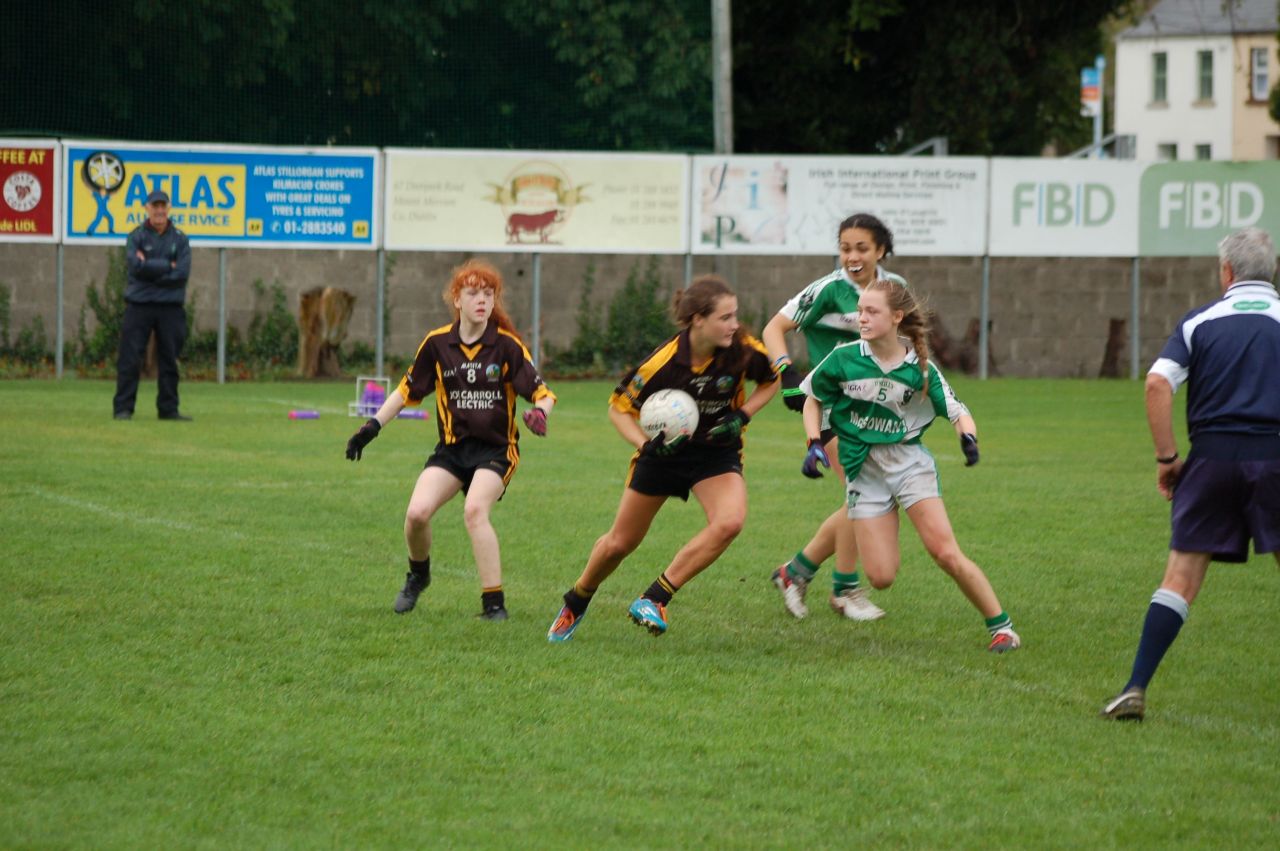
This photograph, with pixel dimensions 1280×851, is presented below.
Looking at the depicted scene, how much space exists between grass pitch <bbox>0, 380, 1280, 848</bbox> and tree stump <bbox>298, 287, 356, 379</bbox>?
12.3 meters

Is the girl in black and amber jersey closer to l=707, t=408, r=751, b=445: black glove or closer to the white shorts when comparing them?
l=707, t=408, r=751, b=445: black glove

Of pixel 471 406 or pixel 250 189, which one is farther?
pixel 250 189

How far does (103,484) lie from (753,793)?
803 cm

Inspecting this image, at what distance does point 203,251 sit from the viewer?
25703mm

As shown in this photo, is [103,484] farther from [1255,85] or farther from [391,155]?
[1255,85]

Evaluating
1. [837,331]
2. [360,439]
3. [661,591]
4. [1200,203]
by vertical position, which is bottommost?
[661,591]

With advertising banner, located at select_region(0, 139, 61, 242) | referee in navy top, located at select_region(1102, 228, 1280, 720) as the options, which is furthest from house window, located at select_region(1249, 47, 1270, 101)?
referee in navy top, located at select_region(1102, 228, 1280, 720)

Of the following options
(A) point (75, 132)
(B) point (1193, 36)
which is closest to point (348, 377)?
(A) point (75, 132)

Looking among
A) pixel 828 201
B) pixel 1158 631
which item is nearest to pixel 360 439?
pixel 1158 631

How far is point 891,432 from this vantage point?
732 cm

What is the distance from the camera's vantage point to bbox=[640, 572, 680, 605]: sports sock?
24.0 ft

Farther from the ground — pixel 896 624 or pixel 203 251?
pixel 203 251

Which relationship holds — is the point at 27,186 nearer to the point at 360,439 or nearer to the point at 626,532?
the point at 360,439

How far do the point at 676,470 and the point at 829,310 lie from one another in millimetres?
1255
